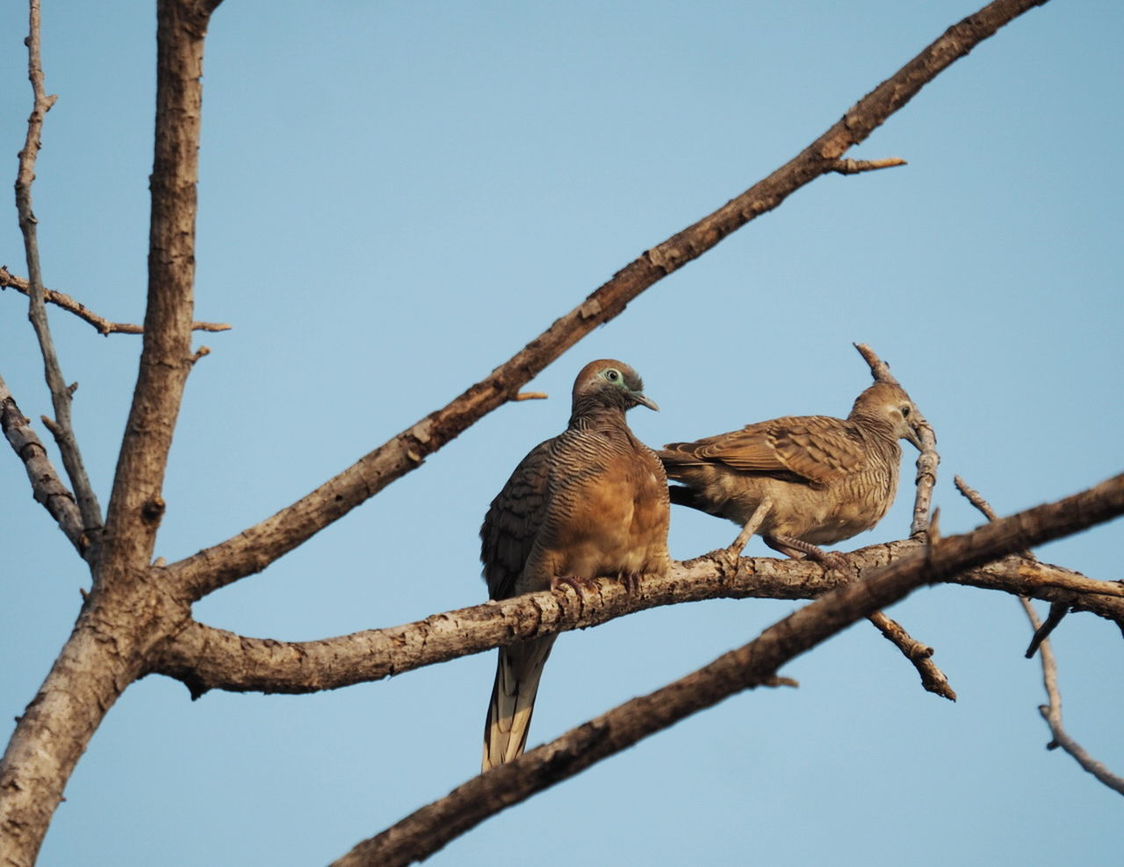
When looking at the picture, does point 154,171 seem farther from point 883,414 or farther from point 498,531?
point 883,414

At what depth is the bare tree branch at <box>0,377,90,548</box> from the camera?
3.40m

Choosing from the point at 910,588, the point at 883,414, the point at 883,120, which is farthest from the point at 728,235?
the point at 883,414

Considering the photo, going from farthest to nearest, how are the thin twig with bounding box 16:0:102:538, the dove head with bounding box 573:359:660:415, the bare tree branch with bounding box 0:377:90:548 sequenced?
the dove head with bounding box 573:359:660:415 → the bare tree branch with bounding box 0:377:90:548 → the thin twig with bounding box 16:0:102:538

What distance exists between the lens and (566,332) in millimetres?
3322

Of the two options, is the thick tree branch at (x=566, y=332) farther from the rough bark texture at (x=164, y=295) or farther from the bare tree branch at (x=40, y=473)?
the bare tree branch at (x=40, y=473)

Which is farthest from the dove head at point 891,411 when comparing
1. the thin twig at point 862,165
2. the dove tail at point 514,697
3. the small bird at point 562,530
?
the thin twig at point 862,165

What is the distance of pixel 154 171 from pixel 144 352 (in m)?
0.47

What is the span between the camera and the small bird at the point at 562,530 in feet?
17.5

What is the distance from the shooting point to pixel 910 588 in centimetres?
249

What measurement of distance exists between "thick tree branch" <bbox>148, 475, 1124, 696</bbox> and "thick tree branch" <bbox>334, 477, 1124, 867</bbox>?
0.10 meters

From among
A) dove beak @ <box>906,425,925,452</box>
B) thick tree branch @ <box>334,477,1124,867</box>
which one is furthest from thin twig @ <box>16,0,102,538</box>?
dove beak @ <box>906,425,925,452</box>

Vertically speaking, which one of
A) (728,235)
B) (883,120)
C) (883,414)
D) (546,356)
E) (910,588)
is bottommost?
(910,588)

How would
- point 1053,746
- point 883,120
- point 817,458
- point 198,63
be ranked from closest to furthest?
point 198,63, point 883,120, point 1053,746, point 817,458

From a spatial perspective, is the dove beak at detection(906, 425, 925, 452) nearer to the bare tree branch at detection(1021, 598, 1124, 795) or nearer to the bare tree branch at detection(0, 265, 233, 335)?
the bare tree branch at detection(1021, 598, 1124, 795)
